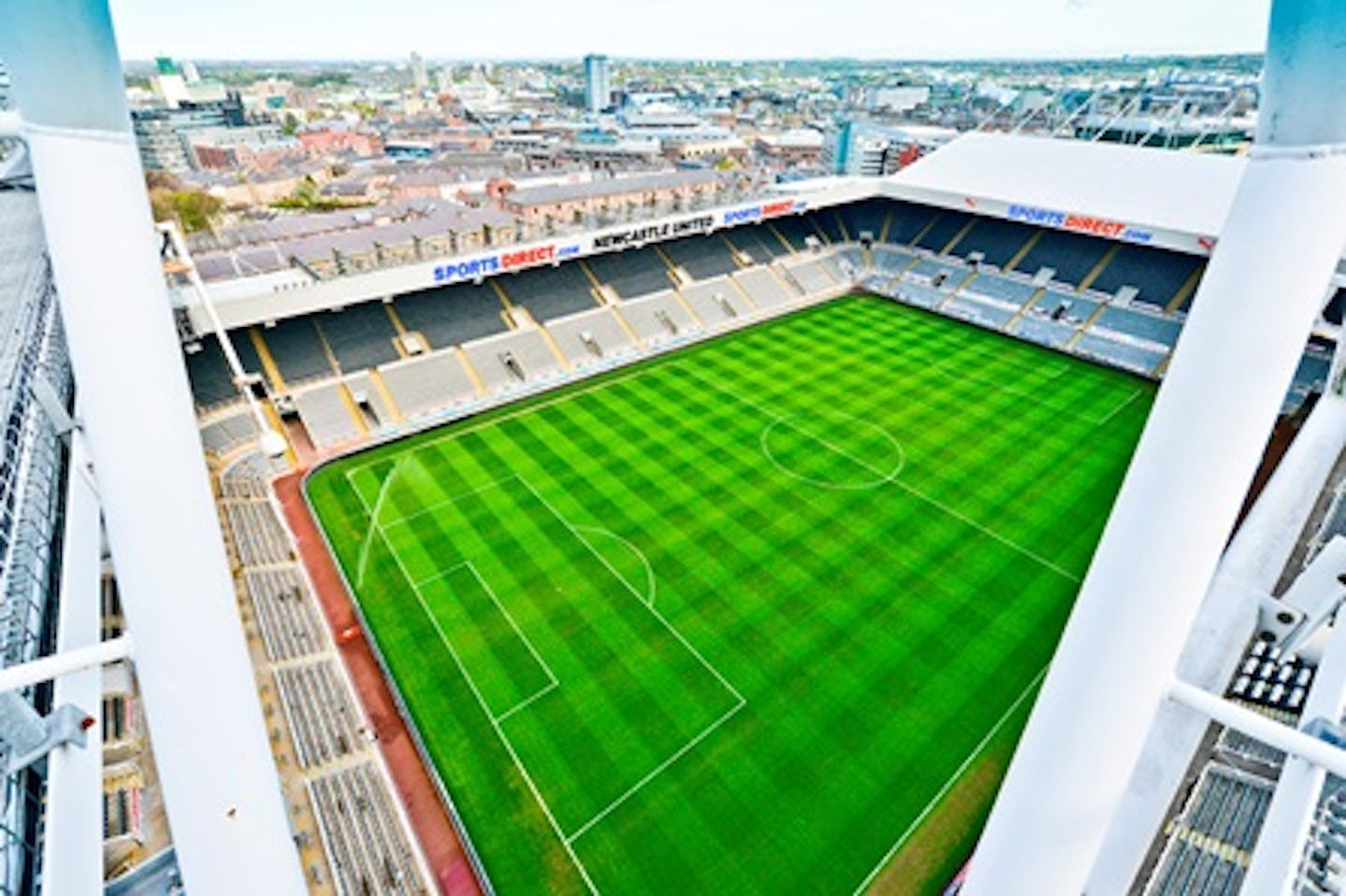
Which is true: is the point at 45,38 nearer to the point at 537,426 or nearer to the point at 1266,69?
the point at 1266,69

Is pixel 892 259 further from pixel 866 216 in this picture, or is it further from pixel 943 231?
pixel 866 216

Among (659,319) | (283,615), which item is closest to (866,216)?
(659,319)

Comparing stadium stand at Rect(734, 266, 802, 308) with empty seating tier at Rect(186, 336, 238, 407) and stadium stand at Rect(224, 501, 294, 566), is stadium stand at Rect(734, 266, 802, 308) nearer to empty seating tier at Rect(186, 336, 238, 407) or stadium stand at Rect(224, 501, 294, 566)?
empty seating tier at Rect(186, 336, 238, 407)

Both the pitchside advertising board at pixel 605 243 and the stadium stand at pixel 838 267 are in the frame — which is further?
the stadium stand at pixel 838 267

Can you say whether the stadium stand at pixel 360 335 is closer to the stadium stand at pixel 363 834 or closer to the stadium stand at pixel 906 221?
the stadium stand at pixel 363 834

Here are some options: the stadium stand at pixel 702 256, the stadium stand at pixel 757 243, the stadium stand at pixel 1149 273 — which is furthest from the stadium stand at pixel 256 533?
the stadium stand at pixel 1149 273

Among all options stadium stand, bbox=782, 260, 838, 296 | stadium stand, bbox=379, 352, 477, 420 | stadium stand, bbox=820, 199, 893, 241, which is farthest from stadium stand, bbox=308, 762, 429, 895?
stadium stand, bbox=820, 199, 893, 241
